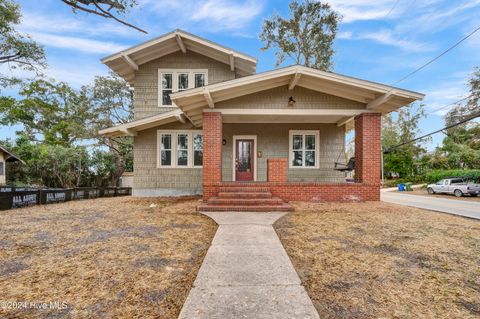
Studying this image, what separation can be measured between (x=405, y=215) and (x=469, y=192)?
16398 millimetres

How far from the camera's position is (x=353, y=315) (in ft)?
6.79

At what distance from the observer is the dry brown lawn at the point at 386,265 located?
2217 millimetres

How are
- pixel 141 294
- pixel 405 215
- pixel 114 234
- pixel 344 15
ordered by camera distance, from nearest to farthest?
pixel 141 294, pixel 114 234, pixel 405 215, pixel 344 15

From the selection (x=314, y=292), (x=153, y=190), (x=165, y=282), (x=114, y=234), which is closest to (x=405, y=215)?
(x=314, y=292)

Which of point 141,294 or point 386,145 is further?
point 386,145

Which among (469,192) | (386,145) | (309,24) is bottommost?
(469,192)

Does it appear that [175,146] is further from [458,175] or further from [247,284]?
[458,175]

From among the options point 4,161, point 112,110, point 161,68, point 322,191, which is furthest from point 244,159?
point 4,161

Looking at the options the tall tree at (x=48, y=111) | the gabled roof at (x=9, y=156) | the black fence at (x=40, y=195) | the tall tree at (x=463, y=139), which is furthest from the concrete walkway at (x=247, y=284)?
the tall tree at (x=463, y=139)

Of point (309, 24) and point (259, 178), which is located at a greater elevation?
point (309, 24)

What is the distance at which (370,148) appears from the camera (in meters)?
8.36

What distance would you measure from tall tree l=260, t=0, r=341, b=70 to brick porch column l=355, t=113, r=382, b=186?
1380 centimetres

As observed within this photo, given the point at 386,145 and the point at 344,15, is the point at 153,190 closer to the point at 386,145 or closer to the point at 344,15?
the point at 344,15

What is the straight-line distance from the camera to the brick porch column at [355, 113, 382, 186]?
8336 millimetres
